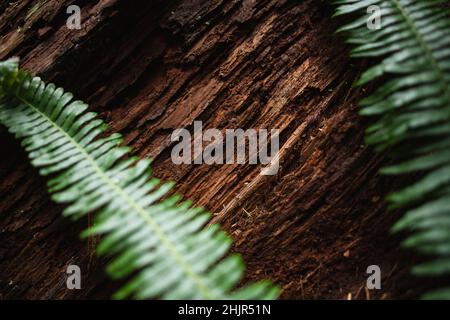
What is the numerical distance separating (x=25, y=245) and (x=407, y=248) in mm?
2326

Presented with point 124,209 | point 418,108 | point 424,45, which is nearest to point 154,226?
point 124,209

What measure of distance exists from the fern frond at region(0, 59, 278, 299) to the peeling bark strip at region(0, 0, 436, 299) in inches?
9.4

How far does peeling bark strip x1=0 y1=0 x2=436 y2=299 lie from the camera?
6.66 feet

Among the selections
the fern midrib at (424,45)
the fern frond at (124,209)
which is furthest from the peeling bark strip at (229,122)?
the fern midrib at (424,45)

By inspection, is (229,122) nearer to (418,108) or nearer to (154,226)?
(154,226)

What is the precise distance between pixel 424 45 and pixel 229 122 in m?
1.22

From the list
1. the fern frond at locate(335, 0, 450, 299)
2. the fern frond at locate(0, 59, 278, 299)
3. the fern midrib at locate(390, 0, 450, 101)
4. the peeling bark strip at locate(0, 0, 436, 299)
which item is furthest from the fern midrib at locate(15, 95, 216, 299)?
the fern midrib at locate(390, 0, 450, 101)

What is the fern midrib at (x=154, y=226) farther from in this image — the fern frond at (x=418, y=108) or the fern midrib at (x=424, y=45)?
the fern midrib at (x=424, y=45)

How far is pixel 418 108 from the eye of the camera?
1.80m

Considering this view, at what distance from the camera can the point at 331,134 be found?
2.19 m

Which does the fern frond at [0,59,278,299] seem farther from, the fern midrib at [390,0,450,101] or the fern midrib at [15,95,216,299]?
the fern midrib at [390,0,450,101]
